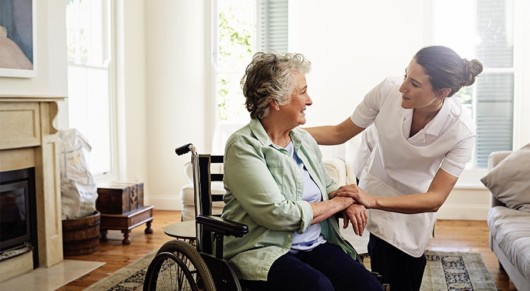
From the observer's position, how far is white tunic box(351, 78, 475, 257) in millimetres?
2162

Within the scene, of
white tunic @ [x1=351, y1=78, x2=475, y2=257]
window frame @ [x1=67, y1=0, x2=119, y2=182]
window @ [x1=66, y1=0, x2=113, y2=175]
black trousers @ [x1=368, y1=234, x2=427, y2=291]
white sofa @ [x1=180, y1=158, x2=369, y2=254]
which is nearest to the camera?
white tunic @ [x1=351, y1=78, x2=475, y2=257]

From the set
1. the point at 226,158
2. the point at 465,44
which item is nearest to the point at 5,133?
the point at 226,158

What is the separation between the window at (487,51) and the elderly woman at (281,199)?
3.49 meters

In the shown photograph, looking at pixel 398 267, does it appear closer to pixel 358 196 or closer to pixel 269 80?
pixel 358 196

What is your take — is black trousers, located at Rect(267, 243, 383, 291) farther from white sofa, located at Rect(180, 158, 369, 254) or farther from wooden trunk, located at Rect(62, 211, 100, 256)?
wooden trunk, located at Rect(62, 211, 100, 256)

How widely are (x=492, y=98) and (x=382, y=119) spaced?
3.33 meters

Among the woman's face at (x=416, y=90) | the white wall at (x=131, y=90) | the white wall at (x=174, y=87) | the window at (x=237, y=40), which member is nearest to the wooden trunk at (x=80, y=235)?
the white wall at (x=131, y=90)

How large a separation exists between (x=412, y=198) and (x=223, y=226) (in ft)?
2.18

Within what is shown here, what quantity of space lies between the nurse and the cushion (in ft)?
4.26

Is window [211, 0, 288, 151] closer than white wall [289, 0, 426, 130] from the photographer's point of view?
No

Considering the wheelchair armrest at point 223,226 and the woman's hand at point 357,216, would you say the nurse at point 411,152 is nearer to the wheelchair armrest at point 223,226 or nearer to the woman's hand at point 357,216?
the woman's hand at point 357,216

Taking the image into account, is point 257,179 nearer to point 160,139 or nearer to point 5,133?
point 5,133

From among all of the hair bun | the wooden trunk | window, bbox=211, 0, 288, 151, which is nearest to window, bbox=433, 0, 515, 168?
window, bbox=211, 0, 288, 151

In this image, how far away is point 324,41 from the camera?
17.6ft
